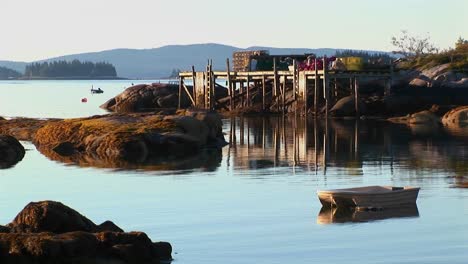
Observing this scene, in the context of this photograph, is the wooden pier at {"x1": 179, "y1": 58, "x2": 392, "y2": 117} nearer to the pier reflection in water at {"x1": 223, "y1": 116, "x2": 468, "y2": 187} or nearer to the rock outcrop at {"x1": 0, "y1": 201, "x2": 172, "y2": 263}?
the pier reflection in water at {"x1": 223, "y1": 116, "x2": 468, "y2": 187}

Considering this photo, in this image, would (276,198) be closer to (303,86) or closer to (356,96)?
(356,96)

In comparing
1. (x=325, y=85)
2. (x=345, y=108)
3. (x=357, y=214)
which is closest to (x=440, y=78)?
(x=345, y=108)

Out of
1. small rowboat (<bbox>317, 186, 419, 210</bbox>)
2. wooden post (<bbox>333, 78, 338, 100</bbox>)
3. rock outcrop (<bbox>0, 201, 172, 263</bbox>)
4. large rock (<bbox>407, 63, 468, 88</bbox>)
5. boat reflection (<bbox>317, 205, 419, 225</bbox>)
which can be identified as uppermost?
large rock (<bbox>407, 63, 468, 88</bbox>)

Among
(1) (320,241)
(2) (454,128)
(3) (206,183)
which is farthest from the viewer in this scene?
(2) (454,128)

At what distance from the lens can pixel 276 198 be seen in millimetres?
30984

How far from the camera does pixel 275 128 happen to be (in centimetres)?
6375

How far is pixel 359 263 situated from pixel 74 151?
93.9ft

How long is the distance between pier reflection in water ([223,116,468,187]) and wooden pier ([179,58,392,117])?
14.4ft

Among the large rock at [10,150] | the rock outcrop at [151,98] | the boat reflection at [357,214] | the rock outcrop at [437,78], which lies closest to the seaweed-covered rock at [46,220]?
the boat reflection at [357,214]

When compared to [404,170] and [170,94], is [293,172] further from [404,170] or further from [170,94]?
[170,94]

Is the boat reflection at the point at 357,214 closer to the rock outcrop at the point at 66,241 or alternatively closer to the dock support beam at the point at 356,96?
the rock outcrop at the point at 66,241

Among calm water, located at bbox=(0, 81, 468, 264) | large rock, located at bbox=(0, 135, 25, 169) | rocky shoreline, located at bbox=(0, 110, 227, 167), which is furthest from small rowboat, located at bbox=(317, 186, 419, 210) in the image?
large rock, located at bbox=(0, 135, 25, 169)

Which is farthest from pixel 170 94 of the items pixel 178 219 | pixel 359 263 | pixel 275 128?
pixel 359 263

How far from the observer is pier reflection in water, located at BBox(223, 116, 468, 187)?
135 feet
